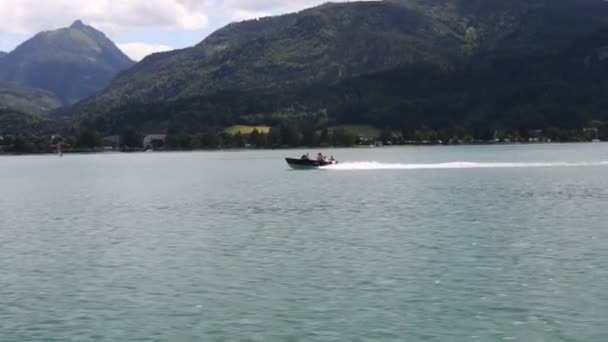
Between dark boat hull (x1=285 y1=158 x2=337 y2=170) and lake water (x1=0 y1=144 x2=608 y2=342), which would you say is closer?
lake water (x1=0 y1=144 x2=608 y2=342)

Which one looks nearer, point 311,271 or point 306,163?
point 311,271

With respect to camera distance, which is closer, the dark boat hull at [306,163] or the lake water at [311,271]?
the lake water at [311,271]

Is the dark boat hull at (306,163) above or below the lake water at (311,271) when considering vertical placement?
above

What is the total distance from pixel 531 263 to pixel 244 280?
15.3m

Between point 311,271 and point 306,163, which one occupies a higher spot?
point 306,163

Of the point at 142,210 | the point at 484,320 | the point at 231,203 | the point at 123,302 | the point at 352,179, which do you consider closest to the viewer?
the point at 484,320

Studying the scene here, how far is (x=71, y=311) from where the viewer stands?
34406 mm

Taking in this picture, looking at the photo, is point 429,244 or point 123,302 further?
point 429,244

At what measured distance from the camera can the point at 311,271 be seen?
4256 centimetres

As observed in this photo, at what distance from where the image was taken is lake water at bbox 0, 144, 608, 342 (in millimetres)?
31109

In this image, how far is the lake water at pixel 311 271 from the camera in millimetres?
31109

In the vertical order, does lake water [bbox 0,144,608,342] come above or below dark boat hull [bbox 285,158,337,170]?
below

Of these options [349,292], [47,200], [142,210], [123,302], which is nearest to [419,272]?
[349,292]

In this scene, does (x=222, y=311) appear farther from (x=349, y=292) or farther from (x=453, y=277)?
(x=453, y=277)
